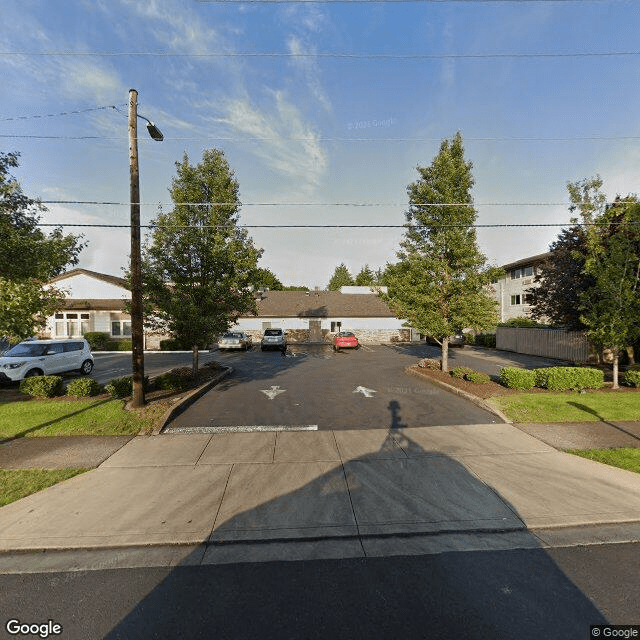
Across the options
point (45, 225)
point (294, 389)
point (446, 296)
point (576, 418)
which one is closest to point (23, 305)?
point (45, 225)

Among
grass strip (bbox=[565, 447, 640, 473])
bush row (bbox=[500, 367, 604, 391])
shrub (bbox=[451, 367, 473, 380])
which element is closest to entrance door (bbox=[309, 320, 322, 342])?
shrub (bbox=[451, 367, 473, 380])

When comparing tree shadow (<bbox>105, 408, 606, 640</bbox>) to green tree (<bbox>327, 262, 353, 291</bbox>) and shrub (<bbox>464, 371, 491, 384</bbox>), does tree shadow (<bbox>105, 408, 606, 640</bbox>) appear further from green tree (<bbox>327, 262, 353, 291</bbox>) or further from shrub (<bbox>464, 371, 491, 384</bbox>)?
green tree (<bbox>327, 262, 353, 291</bbox>)

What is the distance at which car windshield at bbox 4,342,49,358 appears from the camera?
546 inches

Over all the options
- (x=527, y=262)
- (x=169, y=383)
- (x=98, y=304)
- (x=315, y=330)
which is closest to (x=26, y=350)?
(x=169, y=383)

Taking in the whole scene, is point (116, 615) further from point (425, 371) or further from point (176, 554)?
point (425, 371)

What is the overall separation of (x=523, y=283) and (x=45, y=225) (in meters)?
37.3

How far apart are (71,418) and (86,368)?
9563 mm

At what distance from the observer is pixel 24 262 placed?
8406 millimetres

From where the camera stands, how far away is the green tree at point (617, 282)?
38.1 ft

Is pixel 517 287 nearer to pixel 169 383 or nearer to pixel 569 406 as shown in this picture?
pixel 569 406

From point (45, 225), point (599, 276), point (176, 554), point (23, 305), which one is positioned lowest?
point (176, 554)

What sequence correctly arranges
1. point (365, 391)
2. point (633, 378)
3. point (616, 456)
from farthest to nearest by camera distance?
1. point (365, 391)
2. point (633, 378)
3. point (616, 456)

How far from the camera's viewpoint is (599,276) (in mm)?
11938

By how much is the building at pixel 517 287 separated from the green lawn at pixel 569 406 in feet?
75.8
